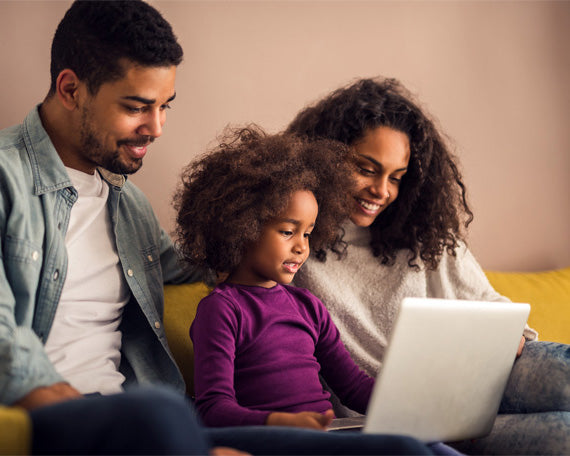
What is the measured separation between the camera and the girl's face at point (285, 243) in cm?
137

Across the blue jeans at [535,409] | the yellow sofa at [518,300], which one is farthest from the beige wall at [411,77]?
the blue jeans at [535,409]

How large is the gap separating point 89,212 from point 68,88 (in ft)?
0.93

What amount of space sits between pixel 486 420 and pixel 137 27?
1.10m

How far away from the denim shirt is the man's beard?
68 mm

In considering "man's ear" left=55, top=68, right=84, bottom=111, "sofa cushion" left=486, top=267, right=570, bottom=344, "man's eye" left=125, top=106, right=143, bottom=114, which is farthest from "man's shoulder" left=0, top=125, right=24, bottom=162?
"sofa cushion" left=486, top=267, right=570, bottom=344

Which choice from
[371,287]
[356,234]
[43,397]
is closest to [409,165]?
[356,234]

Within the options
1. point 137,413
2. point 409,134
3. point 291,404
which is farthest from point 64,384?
point 409,134

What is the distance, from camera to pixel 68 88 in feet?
4.40

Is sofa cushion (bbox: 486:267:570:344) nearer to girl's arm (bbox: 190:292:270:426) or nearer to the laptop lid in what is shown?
the laptop lid

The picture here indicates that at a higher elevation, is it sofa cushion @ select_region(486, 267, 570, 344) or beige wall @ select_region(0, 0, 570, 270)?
beige wall @ select_region(0, 0, 570, 270)

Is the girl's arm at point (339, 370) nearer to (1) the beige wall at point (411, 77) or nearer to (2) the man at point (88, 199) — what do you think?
(2) the man at point (88, 199)

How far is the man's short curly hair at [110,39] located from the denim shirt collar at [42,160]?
0.15 m

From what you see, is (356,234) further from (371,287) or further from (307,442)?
(307,442)

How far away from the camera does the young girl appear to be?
50.8 inches
